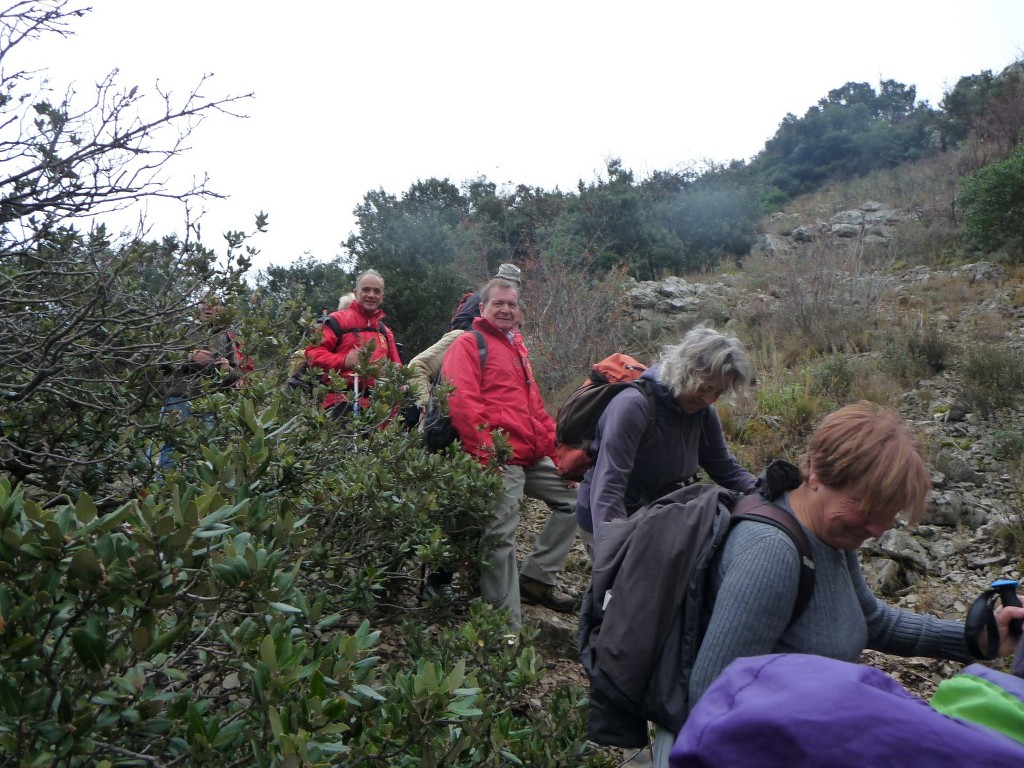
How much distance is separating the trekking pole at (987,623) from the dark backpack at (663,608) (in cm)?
52

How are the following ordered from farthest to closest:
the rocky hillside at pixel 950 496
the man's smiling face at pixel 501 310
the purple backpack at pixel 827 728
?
the rocky hillside at pixel 950 496 → the man's smiling face at pixel 501 310 → the purple backpack at pixel 827 728

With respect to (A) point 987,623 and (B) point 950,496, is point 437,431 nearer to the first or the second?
(A) point 987,623

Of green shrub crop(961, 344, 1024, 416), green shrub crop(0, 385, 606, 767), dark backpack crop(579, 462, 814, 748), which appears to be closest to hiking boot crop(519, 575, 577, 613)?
green shrub crop(0, 385, 606, 767)

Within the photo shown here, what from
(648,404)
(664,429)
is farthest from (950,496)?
(648,404)

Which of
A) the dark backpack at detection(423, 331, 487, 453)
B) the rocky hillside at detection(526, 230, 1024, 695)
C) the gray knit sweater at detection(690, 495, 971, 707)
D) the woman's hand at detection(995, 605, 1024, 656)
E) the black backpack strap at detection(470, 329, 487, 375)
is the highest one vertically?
the black backpack strap at detection(470, 329, 487, 375)

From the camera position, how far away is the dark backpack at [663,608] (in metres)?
1.88

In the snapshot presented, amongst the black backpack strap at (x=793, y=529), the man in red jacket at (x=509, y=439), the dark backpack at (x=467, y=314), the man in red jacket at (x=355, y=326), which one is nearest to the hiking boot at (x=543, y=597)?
the man in red jacket at (x=509, y=439)

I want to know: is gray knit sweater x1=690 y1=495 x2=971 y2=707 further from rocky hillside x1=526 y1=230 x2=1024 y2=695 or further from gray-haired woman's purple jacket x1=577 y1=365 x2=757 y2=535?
rocky hillside x1=526 y1=230 x2=1024 y2=695

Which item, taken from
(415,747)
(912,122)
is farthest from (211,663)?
(912,122)

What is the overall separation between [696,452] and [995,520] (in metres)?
2.95

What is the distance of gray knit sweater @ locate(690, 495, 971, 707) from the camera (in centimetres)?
175

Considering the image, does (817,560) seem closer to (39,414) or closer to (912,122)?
(39,414)

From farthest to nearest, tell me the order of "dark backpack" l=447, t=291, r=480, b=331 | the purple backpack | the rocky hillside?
"dark backpack" l=447, t=291, r=480, b=331, the rocky hillside, the purple backpack

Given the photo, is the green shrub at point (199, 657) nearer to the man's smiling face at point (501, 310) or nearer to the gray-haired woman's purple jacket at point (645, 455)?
the gray-haired woman's purple jacket at point (645, 455)
